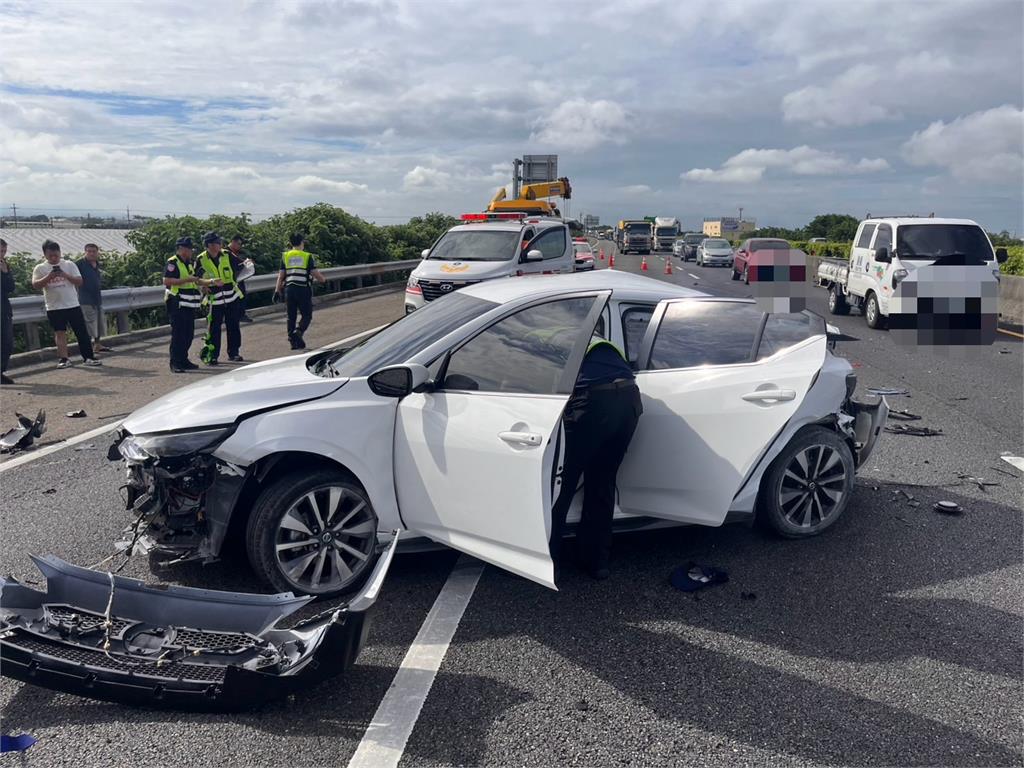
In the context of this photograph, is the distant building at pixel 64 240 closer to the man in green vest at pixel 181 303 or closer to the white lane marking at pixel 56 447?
the man in green vest at pixel 181 303

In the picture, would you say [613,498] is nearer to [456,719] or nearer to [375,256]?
[456,719]

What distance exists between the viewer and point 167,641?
11.5 feet

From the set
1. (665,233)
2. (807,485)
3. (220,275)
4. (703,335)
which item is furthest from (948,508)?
(665,233)

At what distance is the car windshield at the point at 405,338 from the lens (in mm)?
4562

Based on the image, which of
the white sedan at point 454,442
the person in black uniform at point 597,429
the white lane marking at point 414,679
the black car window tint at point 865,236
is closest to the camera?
the white lane marking at point 414,679

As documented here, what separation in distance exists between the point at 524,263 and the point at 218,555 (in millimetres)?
11619

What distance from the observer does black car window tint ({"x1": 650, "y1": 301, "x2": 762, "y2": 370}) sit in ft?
15.7

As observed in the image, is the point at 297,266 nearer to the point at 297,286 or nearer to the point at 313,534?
the point at 297,286

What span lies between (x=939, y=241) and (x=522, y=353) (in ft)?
42.2

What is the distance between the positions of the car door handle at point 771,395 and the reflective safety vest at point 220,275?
29.9 ft

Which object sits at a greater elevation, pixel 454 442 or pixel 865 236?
pixel 865 236

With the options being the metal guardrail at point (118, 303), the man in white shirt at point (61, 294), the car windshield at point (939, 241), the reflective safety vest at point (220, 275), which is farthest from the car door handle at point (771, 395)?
the car windshield at point (939, 241)

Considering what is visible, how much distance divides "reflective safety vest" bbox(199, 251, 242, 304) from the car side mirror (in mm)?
8350

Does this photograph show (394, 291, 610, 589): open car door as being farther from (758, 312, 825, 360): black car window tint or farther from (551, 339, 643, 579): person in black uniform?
(758, 312, 825, 360): black car window tint
